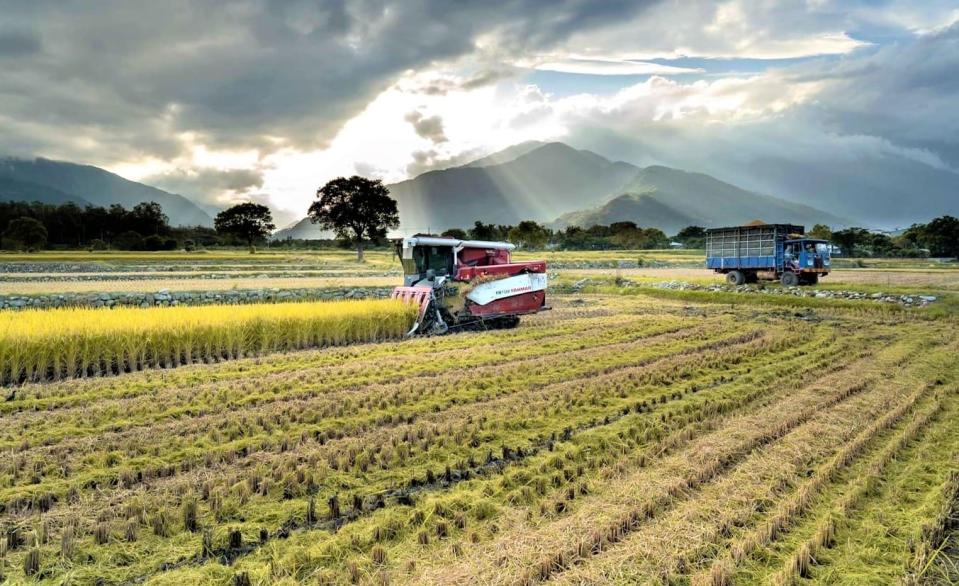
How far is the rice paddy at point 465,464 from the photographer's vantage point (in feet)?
12.6

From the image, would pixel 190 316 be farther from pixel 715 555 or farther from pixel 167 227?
pixel 167 227

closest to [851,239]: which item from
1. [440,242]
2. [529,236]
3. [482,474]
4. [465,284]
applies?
[529,236]

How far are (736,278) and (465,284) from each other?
59.7 ft

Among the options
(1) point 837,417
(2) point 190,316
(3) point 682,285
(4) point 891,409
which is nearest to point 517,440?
(1) point 837,417

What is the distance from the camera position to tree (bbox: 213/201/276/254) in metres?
88.7

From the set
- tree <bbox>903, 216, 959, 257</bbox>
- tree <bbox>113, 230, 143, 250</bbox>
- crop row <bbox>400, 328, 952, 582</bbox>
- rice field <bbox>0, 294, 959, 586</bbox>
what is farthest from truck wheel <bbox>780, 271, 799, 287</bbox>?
tree <bbox>113, 230, 143, 250</bbox>

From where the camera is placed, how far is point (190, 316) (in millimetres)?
11828

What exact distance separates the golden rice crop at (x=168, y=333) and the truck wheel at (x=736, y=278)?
64.2ft

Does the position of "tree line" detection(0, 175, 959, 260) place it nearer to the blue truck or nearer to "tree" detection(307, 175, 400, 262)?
"tree" detection(307, 175, 400, 262)

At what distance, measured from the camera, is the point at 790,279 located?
25.5 meters

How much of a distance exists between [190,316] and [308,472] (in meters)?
8.12

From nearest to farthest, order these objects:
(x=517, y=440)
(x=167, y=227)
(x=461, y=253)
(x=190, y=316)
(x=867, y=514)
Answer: (x=867, y=514) → (x=517, y=440) → (x=190, y=316) → (x=461, y=253) → (x=167, y=227)

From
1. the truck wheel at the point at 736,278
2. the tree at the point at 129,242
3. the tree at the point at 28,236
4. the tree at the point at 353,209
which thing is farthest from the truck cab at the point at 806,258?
the tree at the point at 129,242

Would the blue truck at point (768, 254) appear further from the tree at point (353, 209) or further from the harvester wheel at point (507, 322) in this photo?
the tree at point (353, 209)
